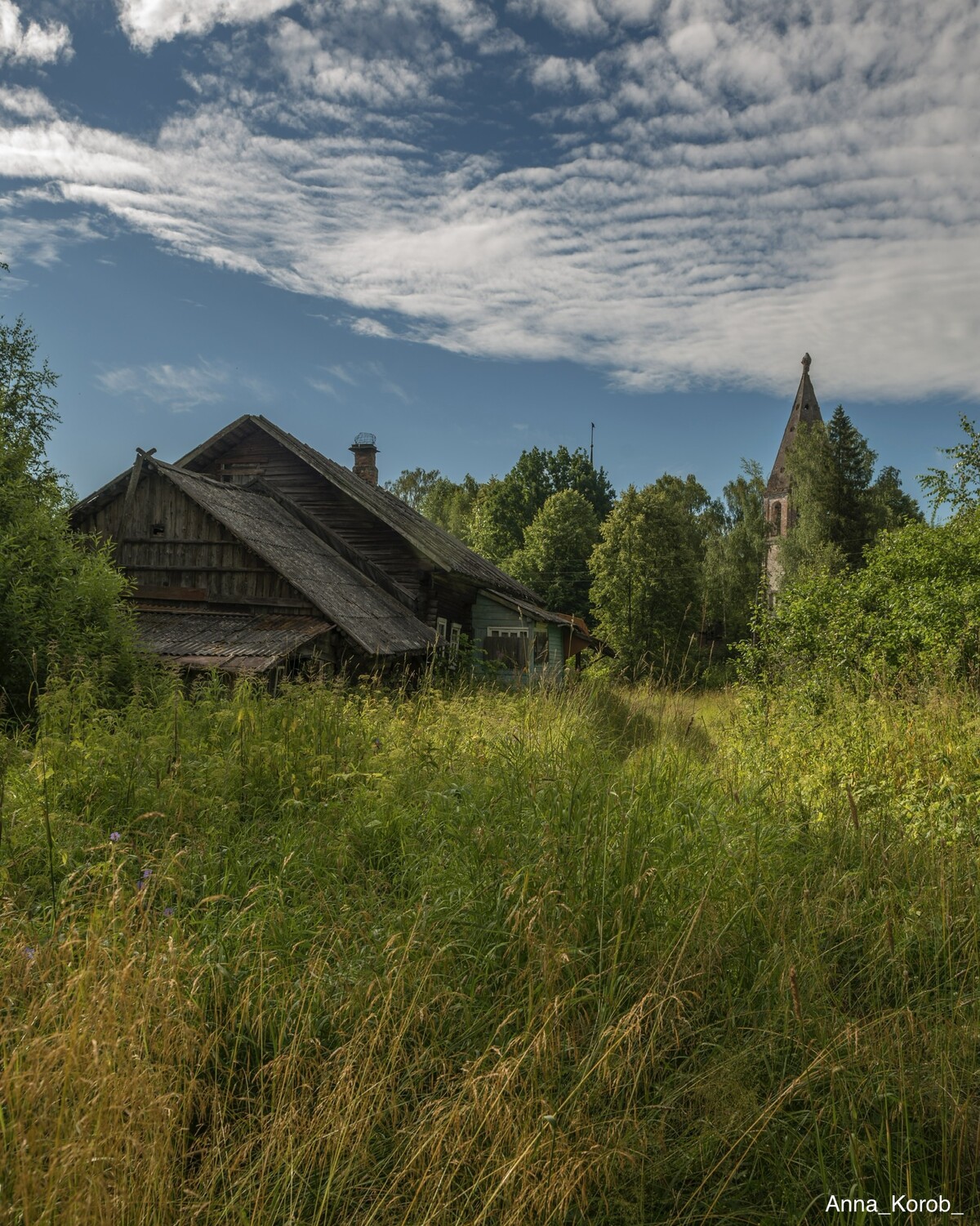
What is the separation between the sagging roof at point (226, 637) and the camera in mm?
10562

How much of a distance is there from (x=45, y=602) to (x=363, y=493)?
10.5 m

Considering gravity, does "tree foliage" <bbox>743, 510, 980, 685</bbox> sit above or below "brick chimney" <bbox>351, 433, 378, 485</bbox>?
below

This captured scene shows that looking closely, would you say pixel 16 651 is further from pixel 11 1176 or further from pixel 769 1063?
pixel 769 1063

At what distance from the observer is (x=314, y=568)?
46.7 feet

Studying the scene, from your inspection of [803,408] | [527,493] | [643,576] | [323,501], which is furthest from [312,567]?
[803,408]

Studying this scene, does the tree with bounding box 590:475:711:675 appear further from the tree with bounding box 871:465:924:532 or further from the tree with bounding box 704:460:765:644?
the tree with bounding box 871:465:924:532

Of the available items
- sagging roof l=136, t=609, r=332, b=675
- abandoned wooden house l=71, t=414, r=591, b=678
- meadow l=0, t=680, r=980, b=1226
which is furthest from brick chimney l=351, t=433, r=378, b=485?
meadow l=0, t=680, r=980, b=1226

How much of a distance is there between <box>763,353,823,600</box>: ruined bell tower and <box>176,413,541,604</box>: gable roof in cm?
1769

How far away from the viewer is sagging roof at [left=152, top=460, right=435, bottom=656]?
12.6 metres

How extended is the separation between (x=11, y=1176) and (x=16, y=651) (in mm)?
6773

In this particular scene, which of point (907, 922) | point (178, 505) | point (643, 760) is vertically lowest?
point (907, 922)

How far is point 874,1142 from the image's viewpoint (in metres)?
2.04

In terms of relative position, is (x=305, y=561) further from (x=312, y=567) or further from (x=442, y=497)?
(x=442, y=497)

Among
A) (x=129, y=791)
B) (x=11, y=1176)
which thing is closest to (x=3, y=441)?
(x=129, y=791)
